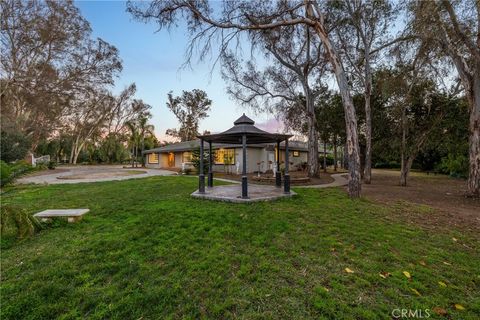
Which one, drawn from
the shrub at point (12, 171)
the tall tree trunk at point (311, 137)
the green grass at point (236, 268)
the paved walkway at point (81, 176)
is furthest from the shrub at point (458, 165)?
the shrub at point (12, 171)

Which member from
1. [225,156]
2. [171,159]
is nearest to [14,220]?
[225,156]

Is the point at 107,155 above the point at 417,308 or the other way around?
above

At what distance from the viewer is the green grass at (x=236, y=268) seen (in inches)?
91.8

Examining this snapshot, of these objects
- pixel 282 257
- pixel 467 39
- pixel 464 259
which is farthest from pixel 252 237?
pixel 467 39

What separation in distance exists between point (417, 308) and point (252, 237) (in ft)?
8.03

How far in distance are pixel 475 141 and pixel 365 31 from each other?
7.69 metres

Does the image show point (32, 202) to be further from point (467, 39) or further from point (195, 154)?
point (467, 39)

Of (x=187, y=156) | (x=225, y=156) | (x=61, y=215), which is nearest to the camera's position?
(x=61, y=215)

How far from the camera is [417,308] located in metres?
2.26

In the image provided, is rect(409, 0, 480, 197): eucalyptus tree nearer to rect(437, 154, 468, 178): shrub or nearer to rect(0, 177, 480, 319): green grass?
rect(0, 177, 480, 319): green grass

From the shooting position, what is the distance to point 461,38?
7.29 m

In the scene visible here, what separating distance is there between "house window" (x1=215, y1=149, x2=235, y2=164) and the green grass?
14.3 m

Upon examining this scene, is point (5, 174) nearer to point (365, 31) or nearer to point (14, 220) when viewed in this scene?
point (14, 220)

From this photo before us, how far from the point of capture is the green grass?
233cm
